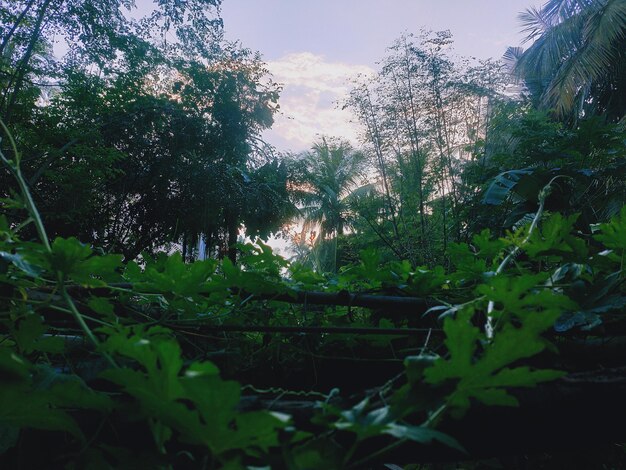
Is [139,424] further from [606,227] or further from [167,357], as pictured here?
[606,227]

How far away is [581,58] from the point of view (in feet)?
38.6

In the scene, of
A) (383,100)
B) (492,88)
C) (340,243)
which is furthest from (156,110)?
(340,243)

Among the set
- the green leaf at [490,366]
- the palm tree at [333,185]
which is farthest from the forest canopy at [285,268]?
the palm tree at [333,185]

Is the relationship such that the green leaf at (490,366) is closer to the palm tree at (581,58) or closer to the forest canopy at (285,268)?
the forest canopy at (285,268)

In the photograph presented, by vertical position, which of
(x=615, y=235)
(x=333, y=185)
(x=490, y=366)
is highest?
(x=333, y=185)

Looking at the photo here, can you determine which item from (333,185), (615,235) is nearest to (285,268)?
(615,235)

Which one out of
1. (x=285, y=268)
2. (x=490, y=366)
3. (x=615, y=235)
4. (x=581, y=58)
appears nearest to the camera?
(x=490, y=366)

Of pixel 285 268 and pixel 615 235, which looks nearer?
pixel 615 235

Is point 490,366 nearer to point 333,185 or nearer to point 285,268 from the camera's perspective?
point 285,268

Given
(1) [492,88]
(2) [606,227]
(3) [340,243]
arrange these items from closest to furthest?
(2) [606,227], (1) [492,88], (3) [340,243]

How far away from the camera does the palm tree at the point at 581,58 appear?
1138cm

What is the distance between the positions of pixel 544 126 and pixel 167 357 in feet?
22.5

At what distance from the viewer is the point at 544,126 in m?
5.88

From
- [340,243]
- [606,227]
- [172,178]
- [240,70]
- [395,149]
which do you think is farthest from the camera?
[340,243]
